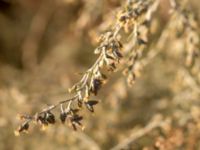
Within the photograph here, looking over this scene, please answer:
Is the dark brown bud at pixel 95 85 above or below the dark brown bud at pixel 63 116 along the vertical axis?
above

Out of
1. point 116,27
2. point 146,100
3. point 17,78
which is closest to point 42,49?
point 17,78

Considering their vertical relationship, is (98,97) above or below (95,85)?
above

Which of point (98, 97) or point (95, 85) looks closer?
point (95, 85)

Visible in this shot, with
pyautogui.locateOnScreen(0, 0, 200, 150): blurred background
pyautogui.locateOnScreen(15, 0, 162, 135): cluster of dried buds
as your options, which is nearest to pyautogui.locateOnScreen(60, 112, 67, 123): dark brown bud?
pyautogui.locateOnScreen(15, 0, 162, 135): cluster of dried buds

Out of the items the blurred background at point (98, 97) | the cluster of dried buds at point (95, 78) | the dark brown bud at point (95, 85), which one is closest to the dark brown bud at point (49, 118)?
the cluster of dried buds at point (95, 78)

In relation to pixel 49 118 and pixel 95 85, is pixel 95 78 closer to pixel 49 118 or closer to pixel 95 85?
pixel 95 85

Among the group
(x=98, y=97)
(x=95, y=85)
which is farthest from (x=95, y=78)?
(x=98, y=97)

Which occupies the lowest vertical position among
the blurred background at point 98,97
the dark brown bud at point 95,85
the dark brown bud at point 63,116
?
the dark brown bud at point 63,116

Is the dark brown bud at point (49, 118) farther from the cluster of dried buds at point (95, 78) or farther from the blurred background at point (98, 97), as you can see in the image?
the blurred background at point (98, 97)

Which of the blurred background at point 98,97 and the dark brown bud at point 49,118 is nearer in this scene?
the dark brown bud at point 49,118

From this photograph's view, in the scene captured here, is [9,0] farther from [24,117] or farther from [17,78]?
[24,117]

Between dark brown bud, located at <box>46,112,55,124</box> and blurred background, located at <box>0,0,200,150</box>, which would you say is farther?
blurred background, located at <box>0,0,200,150</box>

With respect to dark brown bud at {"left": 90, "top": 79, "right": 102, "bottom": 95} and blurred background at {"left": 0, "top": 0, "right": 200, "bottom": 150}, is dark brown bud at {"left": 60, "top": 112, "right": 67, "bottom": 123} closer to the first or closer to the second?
dark brown bud at {"left": 90, "top": 79, "right": 102, "bottom": 95}
